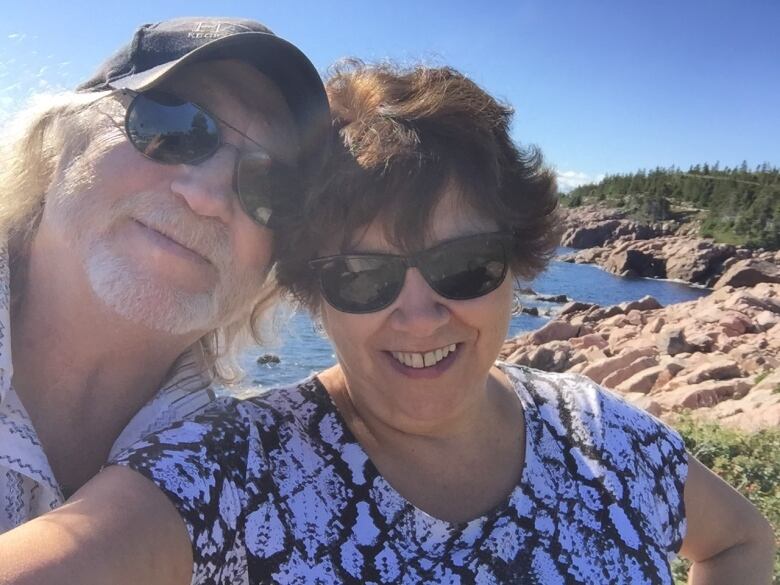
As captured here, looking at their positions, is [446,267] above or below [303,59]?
below

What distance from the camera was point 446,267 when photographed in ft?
5.83

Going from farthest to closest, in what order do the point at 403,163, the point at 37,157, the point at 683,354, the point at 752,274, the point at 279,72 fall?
1. the point at 752,274
2. the point at 683,354
3. the point at 37,157
4. the point at 279,72
5. the point at 403,163

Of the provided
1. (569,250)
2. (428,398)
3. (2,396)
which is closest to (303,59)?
(428,398)

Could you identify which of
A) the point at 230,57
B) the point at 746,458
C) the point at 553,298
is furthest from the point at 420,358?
the point at 553,298

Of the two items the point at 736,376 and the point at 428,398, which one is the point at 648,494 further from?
the point at 736,376

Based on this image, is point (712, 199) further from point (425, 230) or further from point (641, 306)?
point (425, 230)

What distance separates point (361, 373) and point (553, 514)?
598 mm

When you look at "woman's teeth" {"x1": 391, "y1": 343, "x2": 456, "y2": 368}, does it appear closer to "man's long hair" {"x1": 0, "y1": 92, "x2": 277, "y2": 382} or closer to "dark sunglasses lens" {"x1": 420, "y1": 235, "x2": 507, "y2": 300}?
"dark sunglasses lens" {"x1": 420, "y1": 235, "x2": 507, "y2": 300}

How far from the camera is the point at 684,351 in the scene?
41.5ft

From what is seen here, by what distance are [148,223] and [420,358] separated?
814mm

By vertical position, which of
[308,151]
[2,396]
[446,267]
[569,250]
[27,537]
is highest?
[308,151]

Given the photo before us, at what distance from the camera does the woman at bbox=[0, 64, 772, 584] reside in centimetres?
145

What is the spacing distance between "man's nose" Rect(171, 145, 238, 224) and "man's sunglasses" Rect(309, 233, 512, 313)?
12.1 inches

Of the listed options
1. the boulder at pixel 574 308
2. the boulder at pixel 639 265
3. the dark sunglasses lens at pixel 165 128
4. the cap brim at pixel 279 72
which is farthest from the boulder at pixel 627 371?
the boulder at pixel 639 265
